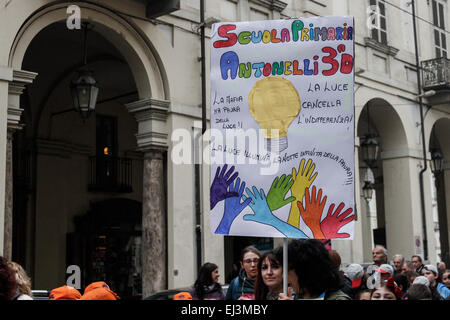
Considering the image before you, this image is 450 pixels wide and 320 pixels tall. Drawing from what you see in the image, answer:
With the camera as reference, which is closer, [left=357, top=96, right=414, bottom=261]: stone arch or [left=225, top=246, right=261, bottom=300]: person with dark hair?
[left=225, top=246, right=261, bottom=300]: person with dark hair

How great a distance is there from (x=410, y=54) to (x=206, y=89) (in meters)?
9.49

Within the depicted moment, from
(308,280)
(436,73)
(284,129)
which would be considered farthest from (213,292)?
(436,73)

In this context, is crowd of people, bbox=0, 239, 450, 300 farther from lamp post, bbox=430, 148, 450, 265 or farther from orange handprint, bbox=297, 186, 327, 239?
lamp post, bbox=430, 148, 450, 265

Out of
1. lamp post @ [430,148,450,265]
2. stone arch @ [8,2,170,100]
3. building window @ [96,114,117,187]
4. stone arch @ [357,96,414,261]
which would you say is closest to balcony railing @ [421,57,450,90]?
stone arch @ [357,96,414,261]

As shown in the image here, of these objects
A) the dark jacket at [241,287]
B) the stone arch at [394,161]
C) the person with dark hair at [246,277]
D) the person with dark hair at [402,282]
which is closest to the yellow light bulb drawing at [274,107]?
the person with dark hair at [246,277]

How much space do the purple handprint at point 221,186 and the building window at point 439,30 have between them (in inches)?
694

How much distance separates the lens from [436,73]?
63.4 feet

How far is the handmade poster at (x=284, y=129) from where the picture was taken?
492 centimetres

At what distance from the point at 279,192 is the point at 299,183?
17cm

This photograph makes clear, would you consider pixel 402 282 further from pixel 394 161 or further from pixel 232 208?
pixel 394 161

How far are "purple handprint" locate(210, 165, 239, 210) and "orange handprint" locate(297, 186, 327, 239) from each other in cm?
56

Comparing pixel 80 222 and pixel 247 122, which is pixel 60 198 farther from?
pixel 247 122

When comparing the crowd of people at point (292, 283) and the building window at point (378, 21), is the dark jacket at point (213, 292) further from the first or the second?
the building window at point (378, 21)

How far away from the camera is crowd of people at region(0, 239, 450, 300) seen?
3.38 meters
